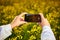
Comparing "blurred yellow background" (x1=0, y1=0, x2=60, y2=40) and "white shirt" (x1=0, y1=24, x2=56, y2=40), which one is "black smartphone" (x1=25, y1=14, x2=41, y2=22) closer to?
"blurred yellow background" (x1=0, y1=0, x2=60, y2=40)

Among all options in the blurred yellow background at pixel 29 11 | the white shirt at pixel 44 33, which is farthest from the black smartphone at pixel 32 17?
the white shirt at pixel 44 33

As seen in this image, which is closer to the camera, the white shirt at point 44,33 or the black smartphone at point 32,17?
the white shirt at point 44,33

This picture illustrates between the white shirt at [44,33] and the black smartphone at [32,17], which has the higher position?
the black smartphone at [32,17]

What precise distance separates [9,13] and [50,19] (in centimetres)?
37

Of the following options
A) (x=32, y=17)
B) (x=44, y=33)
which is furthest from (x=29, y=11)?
(x=44, y=33)

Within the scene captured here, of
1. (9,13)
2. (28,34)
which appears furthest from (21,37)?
(9,13)

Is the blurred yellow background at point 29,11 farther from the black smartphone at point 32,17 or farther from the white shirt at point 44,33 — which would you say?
the white shirt at point 44,33

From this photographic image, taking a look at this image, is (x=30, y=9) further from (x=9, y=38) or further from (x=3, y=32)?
(x=3, y=32)

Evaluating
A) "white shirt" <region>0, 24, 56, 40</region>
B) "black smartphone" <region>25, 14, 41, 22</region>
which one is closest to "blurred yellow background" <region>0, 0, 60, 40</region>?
"black smartphone" <region>25, 14, 41, 22</region>

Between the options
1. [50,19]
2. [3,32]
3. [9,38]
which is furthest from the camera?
[50,19]

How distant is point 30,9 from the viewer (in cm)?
174

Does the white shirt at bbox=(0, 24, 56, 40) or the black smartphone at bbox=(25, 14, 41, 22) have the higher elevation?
the black smartphone at bbox=(25, 14, 41, 22)

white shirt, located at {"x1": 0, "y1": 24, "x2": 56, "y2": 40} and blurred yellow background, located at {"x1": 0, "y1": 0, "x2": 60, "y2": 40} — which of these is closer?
white shirt, located at {"x1": 0, "y1": 24, "x2": 56, "y2": 40}

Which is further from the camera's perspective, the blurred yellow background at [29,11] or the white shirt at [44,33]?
the blurred yellow background at [29,11]
